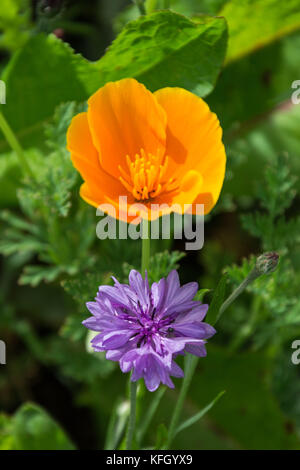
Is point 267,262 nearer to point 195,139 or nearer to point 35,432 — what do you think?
point 195,139

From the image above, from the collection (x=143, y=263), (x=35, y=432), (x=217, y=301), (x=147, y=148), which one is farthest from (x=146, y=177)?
(x=35, y=432)

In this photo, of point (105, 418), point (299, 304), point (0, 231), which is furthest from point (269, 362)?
point (0, 231)

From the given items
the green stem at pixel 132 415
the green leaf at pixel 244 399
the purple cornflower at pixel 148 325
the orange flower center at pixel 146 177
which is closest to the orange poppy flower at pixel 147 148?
the orange flower center at pixel 146 177

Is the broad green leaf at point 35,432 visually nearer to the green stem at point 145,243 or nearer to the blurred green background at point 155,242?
the blurred green background at point 155,242

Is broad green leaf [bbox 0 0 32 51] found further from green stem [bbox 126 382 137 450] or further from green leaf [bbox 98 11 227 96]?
green stem [bbox 126 382 137 450]

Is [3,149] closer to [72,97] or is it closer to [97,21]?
[72,97]
